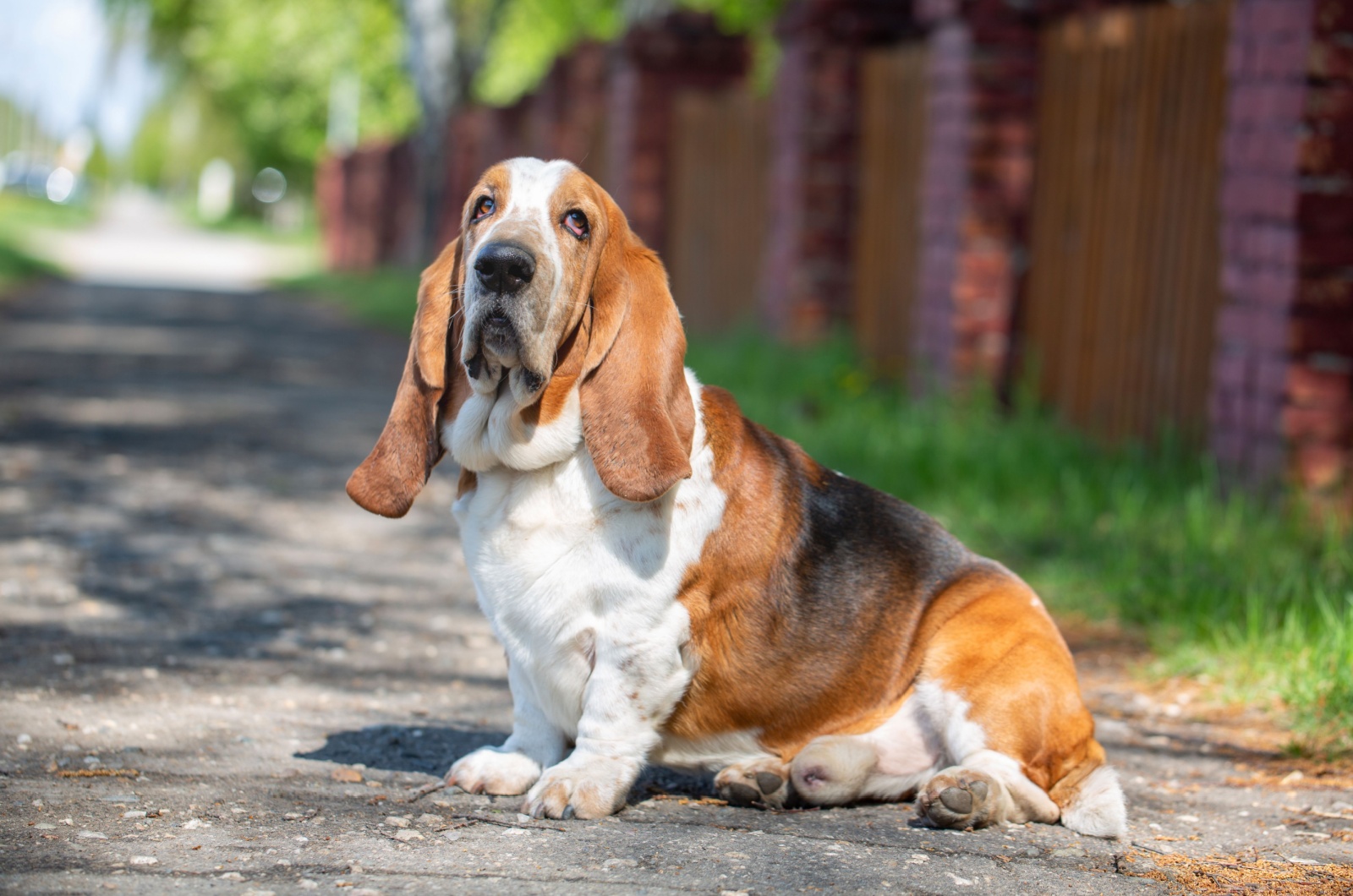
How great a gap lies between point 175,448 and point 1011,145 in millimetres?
5597

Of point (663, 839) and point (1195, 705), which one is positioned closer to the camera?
point (663, 839)

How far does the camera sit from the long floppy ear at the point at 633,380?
11.3ft

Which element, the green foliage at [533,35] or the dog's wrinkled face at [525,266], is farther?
the green foliage at [533,35]

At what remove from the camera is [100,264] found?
32969mm

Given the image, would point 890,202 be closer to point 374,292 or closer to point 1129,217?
point 1129,217

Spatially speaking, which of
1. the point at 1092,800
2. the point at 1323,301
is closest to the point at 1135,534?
the point at 1323,301

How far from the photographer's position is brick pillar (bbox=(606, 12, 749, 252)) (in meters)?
15.3

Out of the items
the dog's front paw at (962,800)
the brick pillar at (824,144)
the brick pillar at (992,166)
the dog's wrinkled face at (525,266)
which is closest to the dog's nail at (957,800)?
the dog's front paw at (962,800)

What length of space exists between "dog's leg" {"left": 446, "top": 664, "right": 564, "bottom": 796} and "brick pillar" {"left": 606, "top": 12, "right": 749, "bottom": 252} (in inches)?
474

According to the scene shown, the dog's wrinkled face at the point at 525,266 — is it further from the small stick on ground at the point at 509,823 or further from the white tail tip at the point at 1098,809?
the white tail tip at the point at 1098,809

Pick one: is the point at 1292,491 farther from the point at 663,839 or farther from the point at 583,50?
the point at 583,50

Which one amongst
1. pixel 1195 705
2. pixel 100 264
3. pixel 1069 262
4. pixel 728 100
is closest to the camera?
pixel 1195 705

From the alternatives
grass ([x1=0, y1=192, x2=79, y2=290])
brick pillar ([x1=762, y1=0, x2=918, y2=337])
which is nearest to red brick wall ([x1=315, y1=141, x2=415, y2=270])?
grass ([x1=0, y1=192, x2=79, y2=290])

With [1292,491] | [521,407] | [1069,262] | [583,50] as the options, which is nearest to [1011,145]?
[1069,262]
